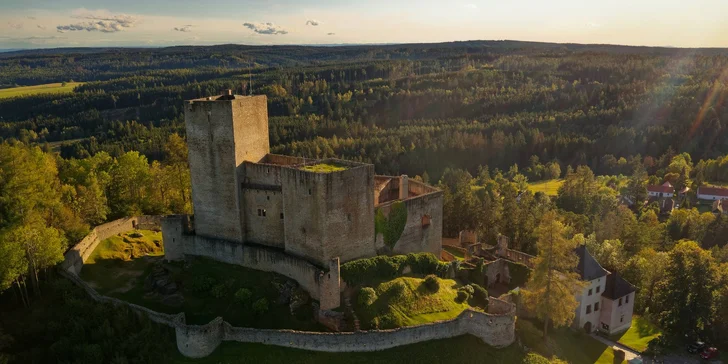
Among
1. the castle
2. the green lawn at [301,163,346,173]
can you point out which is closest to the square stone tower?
the castle

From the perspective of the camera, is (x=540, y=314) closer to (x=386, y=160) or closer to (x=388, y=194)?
(x=388, y=194)

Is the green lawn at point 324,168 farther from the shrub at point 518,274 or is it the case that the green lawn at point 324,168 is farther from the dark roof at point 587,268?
the dark roof at point 587,268

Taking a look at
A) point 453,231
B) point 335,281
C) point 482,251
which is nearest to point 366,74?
point 453,231

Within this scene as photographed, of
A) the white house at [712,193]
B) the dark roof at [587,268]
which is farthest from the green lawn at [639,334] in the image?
the white house at [712,193]

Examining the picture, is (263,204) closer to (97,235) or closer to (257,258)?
(257,258)

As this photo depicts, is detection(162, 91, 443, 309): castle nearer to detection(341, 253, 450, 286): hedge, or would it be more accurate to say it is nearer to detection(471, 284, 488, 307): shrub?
detection(341, 253, 450, 286): hedge

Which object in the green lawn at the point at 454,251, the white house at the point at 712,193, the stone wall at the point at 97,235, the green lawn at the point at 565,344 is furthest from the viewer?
the white house at the point at 712,193
